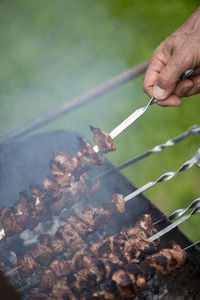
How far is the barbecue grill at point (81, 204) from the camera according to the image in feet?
7.60

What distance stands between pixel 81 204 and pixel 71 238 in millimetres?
747

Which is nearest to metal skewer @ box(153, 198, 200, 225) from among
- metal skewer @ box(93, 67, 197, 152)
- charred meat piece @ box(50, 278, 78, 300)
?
metal skewer @ box(93, 67, 197, 152)

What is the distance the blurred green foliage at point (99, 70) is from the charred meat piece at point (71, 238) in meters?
2.28

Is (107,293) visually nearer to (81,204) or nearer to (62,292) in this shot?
(62,292)

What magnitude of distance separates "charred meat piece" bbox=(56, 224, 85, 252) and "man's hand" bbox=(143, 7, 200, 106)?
1.29 metres

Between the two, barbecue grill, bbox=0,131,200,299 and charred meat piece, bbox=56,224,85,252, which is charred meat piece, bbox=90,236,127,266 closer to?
charred meat piece, bbox=56,224,85,252

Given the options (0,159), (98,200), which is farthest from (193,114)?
(0,159)

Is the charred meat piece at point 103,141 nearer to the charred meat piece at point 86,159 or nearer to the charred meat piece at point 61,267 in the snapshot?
the charred meat piece at point 86,159

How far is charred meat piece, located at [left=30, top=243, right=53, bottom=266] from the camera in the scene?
232 centimetres

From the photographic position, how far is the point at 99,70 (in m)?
6.26

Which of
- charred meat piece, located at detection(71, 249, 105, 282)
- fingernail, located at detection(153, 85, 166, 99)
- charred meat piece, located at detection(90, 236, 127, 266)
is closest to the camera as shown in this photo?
charred meat piece, located at detection(71, 249, 105, 282)

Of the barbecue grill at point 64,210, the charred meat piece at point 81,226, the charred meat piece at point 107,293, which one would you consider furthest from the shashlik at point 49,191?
the charred meat piece at point 107,293

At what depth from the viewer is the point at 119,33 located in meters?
6.90

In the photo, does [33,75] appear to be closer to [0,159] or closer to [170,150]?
[170,150]
